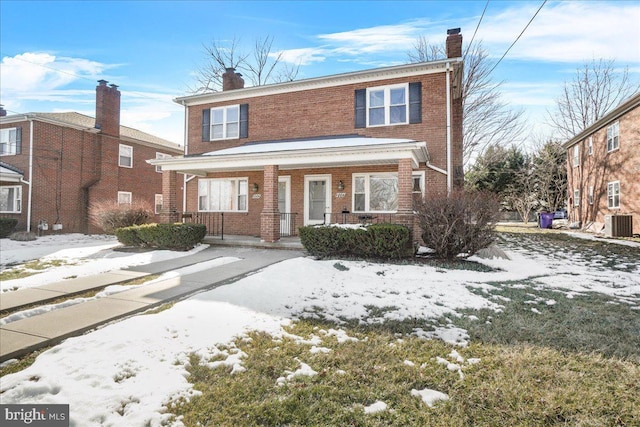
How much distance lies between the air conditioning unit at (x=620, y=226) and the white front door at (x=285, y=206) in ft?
49.1

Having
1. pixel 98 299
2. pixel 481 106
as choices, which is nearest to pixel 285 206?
pixel 98 299

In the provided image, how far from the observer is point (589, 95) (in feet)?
86.8

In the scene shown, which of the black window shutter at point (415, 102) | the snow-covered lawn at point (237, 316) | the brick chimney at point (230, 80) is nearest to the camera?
the snow-covered lawn at point (237, 316)

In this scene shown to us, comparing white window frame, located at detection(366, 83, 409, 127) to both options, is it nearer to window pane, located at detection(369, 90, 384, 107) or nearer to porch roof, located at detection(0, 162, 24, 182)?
window pane, located at detection(369, 90, 384, 107)

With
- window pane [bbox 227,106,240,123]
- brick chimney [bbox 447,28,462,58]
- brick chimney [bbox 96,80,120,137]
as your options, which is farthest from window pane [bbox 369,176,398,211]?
brick chimney [bbox 96,80,120,137]

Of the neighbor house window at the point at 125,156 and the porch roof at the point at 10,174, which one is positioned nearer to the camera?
the porch roof at the point at 10,174

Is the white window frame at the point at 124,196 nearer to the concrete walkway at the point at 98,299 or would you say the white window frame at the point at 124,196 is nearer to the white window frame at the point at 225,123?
the white window frame at the point at 225,123

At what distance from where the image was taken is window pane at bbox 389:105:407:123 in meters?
11.9

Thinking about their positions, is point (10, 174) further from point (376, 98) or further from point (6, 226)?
point (376, 98)

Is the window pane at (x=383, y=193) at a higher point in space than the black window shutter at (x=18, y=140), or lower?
lower

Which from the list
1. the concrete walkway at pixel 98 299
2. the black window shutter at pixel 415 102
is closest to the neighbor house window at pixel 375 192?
the black window shutter at pixel 415 102

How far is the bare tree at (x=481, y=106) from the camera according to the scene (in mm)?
23453

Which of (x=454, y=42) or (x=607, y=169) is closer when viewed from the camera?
(x=454, y=42)

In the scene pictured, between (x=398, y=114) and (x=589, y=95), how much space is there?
80.5ft
